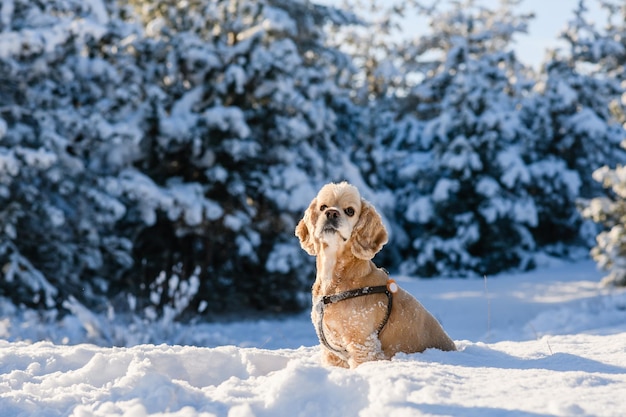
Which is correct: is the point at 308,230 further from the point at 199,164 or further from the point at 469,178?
the point at 469,178

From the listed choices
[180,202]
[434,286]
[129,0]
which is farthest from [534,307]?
[129,0]

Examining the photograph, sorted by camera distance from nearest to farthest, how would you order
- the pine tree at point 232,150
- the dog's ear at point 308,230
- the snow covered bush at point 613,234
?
the dog's ear at point 308,230 → the pine tree at point 232,150 → the snow covered bush at point 613,234

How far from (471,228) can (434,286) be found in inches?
116

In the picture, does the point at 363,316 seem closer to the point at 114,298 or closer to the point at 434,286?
the point at 114,298

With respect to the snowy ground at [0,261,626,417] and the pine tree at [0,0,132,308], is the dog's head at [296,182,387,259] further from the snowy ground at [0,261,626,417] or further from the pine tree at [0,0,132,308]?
the pine tree at [0,0,132,308]

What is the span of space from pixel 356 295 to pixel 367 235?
0.37 metres

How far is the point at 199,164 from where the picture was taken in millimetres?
12164

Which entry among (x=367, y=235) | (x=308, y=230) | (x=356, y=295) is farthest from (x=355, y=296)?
(x=308, y=230)

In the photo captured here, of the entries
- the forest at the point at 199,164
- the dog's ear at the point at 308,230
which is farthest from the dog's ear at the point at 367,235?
the forest at the point at 199,164

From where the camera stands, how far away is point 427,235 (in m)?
19.0

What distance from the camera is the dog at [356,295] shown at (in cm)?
377

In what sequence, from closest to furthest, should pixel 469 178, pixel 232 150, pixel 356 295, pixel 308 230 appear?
pixel 356 295 → pixel 308 230 → pixel 232 150 → pixel 469 178

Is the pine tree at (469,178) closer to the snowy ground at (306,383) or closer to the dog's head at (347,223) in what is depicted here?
the snowy ground at (306,383)


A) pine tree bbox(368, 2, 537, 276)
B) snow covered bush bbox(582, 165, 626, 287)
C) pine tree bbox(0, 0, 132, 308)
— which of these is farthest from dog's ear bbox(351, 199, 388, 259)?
pine tree bbox(368, 2, 537, 276)
